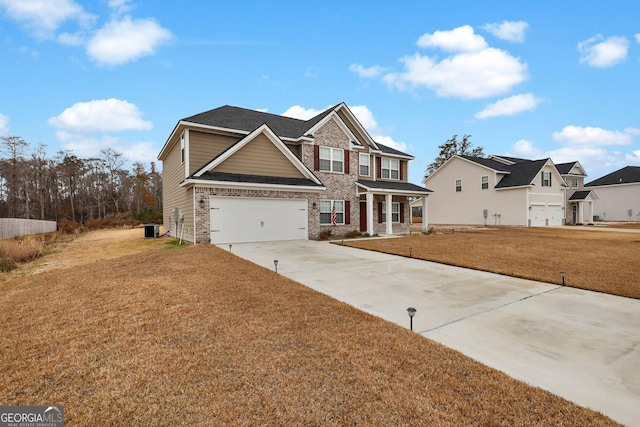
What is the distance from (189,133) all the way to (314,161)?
716 cm

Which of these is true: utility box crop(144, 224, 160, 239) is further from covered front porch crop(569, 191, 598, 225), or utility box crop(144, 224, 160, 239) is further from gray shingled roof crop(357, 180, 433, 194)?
covered front porch crop(569, 191, 598, 225)

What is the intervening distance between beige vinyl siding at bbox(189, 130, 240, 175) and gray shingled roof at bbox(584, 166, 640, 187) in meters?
51.8

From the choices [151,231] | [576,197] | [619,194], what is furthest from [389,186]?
[619,194]

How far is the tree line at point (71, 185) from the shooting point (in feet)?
115

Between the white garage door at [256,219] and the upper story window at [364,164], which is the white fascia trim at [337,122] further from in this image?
the white garage door at [256,219]

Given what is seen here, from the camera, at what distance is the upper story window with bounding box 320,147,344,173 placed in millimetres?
18219

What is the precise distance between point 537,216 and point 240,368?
3521 cm

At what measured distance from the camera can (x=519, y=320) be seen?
187 inches

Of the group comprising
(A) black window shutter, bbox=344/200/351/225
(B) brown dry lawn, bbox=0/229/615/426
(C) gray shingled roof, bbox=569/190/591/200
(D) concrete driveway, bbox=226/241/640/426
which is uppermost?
(C) gray shingled roof, bbox=569/190/591/200

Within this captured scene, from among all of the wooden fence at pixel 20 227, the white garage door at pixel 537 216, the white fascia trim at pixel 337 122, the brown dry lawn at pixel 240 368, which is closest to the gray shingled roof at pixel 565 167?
the white garage door at pixel 537 216

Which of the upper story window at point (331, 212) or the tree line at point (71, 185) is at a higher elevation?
the tree line at point (71, 185)

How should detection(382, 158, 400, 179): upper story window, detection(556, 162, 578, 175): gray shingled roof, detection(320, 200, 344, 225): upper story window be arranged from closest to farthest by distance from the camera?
detection(320, 200, 344, 225): upper story window < detection(382, 158, 400, 179): upper story window < detection(556, 162, 578, 175): gray shingled roof

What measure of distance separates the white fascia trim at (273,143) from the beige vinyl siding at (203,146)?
1.56 m

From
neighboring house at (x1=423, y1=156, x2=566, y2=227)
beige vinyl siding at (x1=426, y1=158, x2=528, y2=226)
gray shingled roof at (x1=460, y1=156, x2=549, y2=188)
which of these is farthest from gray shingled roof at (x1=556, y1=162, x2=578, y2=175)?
beige vinyl siding at (x1=426, y1=158, x2=528, y2=226)
